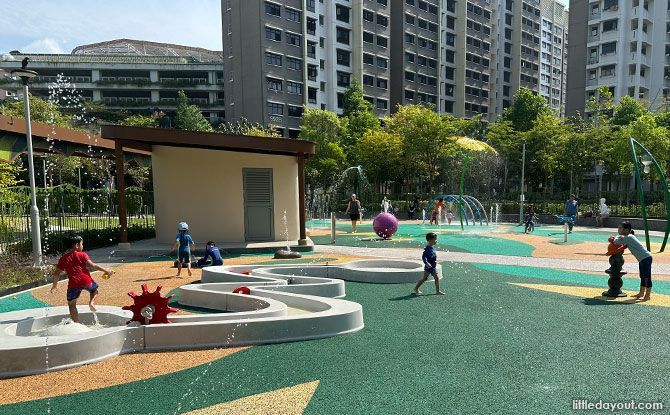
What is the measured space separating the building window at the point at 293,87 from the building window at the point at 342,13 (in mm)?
12990

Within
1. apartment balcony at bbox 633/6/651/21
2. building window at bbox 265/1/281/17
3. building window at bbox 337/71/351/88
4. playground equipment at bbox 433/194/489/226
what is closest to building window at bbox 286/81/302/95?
building window at bbox 337/71/351/88

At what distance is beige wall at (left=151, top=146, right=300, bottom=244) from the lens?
645 inches

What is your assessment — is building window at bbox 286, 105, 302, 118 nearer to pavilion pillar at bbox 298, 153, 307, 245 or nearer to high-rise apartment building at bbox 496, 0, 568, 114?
pavilion pillar at bbox 298, 153, 307, 245

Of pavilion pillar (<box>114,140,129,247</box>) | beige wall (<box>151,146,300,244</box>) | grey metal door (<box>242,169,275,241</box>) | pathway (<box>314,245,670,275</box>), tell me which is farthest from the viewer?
grey metal door (<box>242,169,275,241</box>)

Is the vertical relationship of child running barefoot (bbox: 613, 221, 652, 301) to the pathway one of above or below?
above

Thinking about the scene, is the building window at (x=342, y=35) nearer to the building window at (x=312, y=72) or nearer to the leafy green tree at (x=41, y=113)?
the building window at (x=312, y=72)

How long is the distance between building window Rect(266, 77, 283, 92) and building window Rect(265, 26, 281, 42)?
5201 millimetres

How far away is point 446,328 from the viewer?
708cm

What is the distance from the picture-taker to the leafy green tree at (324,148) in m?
43.5

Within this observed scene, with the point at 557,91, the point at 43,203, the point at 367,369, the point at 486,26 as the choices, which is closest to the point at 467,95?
the point at 486,26

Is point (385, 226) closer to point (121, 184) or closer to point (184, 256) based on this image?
point (184, 256)

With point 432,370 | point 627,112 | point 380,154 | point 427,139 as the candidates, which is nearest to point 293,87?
point 380,154

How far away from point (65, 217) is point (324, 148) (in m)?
30.6

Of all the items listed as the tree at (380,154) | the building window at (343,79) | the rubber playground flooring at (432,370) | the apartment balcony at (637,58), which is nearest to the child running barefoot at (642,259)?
the rubber playground flooring at (432,370)
